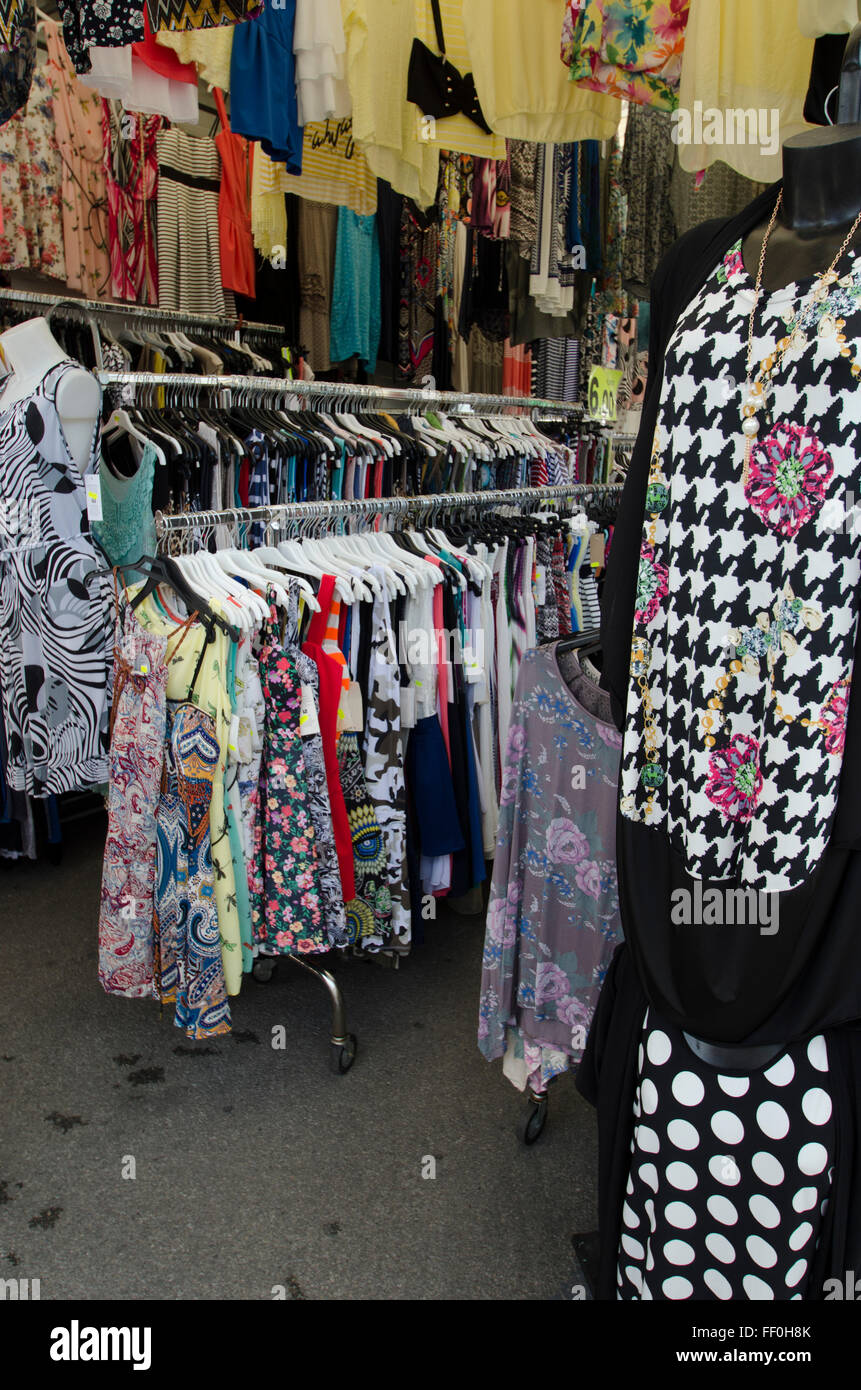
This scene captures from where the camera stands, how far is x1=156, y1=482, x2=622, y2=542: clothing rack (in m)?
2.37

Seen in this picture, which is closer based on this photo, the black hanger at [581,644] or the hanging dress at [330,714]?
the black hanger at [581,644]

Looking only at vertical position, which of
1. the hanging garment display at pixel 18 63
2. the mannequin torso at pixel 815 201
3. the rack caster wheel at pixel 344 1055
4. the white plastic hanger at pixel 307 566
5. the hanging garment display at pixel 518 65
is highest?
the hanging garment display at pixel 518 65

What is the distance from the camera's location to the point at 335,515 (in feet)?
8.95

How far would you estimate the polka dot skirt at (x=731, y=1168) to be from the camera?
3.67 ft

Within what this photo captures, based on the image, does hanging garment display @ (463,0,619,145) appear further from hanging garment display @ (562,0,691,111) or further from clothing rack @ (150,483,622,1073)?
clothing rack @ (150,483,622,1073)

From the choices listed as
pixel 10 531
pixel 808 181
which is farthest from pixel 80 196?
pixel 808 181

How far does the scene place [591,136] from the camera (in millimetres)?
2371

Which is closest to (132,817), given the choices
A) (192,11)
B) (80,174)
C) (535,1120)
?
(535,1120)

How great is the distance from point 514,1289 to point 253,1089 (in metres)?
0.86

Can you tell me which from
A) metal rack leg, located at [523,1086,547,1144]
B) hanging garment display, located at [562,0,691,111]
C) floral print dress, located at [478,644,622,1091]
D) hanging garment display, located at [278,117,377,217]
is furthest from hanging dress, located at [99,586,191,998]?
hanging garment display, located at [278,117,377,217]

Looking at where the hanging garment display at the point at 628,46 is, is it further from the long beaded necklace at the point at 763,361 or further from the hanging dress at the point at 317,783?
the hanging dress at the point at 317,783

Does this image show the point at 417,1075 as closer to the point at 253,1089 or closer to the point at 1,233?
the point at 253,1089

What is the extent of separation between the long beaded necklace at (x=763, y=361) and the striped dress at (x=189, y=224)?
3.49 meters

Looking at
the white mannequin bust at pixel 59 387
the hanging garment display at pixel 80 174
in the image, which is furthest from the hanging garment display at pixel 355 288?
the white mannequin bust at pixel 59 387
